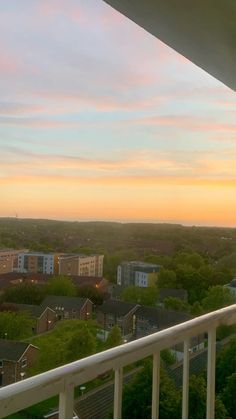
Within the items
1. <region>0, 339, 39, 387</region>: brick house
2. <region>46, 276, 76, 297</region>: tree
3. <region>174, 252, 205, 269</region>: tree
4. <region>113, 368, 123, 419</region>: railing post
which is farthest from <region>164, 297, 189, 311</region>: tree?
<region>113, 368, 123, 419</region>: railing post

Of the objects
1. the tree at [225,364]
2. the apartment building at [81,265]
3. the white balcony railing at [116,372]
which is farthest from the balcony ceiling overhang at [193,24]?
the apartment building at [81,265]

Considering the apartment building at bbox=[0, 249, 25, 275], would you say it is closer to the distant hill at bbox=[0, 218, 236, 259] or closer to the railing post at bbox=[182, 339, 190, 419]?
the distant hill at bbox=[0, 218, 236, 259]

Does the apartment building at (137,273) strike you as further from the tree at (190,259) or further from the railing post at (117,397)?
the railing post at (117,397)

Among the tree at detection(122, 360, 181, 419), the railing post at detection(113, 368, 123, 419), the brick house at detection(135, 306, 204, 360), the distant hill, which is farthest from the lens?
the distant hill

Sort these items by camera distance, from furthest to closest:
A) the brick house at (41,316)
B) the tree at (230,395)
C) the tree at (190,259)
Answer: the tree at (190,259) → the brick house at (41,316) → the tree at (230,395)

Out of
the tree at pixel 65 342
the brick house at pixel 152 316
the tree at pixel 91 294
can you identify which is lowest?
the tree at pixel 65 342

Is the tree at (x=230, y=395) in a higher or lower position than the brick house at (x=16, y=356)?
higher

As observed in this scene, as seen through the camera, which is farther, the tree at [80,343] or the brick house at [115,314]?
the brick house at [115,314]

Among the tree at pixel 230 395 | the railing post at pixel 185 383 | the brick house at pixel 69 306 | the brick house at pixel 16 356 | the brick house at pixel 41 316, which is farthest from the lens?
the brick house at pixel 69 306

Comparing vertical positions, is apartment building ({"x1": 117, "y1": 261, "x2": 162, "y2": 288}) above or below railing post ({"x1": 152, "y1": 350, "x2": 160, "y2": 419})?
below
